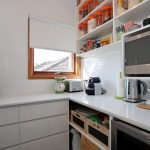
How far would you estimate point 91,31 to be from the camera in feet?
6.20

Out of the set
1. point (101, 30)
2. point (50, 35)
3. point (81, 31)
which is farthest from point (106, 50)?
point (50, 35)

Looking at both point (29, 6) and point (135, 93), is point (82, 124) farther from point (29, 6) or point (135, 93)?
point (29, 6)

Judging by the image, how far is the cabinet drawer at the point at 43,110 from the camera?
4.77 ft

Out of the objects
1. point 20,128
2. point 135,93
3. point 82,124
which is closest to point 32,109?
point 20,128

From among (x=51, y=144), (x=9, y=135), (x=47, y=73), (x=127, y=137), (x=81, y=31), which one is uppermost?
(x=81, y=31)

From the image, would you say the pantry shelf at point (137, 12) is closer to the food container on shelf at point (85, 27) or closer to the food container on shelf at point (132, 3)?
the food container on shelf at point (132, 3)

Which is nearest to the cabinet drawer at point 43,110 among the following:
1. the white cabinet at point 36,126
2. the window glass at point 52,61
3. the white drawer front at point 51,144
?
the white cabinet at point 36,126

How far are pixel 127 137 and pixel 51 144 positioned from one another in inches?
39.3

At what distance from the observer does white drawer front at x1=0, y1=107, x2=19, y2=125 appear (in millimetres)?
1345

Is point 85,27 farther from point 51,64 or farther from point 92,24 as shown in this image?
point 51,64

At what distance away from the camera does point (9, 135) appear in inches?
54.2

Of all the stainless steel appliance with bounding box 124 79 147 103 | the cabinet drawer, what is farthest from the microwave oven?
the cabinet drawer

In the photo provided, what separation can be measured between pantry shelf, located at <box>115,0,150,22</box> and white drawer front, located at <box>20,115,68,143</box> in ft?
4.28

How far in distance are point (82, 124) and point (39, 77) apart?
36.7 inches
